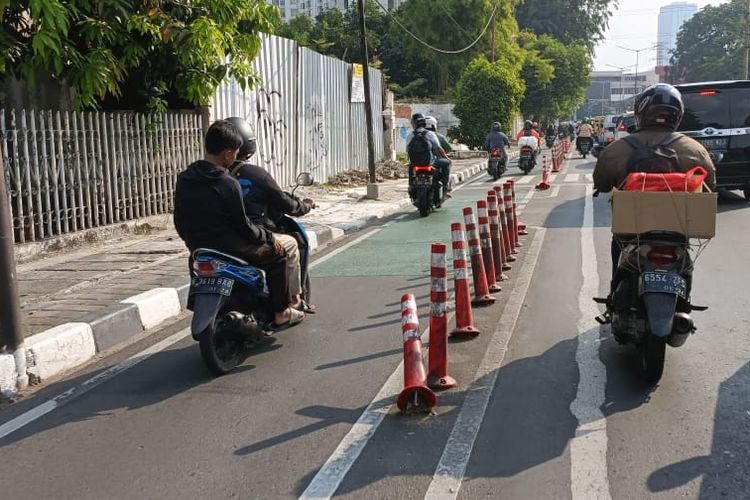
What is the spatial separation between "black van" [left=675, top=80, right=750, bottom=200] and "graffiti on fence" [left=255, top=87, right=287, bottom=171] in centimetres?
814

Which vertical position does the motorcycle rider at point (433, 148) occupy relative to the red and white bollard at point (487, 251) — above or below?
above

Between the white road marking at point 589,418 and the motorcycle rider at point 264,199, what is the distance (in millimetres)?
2232

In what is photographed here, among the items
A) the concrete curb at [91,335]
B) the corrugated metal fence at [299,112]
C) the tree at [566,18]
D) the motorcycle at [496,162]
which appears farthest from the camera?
the tree at [566,18]

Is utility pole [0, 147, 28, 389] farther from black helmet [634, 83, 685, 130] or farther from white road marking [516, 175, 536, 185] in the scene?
white road marking [516, 175, 536, 185]

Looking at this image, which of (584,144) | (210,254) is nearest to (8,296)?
(210,254)

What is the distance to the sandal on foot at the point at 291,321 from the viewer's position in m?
5.71

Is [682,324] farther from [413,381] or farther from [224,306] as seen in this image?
[224,306]

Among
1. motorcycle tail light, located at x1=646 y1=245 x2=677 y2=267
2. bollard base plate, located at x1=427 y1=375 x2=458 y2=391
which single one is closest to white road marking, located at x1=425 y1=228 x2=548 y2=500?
bollard base plate, located at x1=427 y1=375 x2=458 y2=391

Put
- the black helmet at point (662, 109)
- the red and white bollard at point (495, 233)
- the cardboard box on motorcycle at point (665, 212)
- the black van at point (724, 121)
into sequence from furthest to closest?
the black van at point (724, 121), the red and white bollard at point (495, 233), the black helmet at point (662, 109), the cardboard box on motorcycle at point (665, 212)

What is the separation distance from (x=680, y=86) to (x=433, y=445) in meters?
10.4

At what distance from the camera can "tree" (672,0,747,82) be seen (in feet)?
229

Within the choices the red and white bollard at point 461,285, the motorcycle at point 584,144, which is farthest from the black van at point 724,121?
the motorcycle at point 584,144

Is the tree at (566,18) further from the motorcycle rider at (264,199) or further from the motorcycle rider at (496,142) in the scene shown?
the motorcycle rider at (264,199)

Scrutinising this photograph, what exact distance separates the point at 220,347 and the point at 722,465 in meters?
3.12
